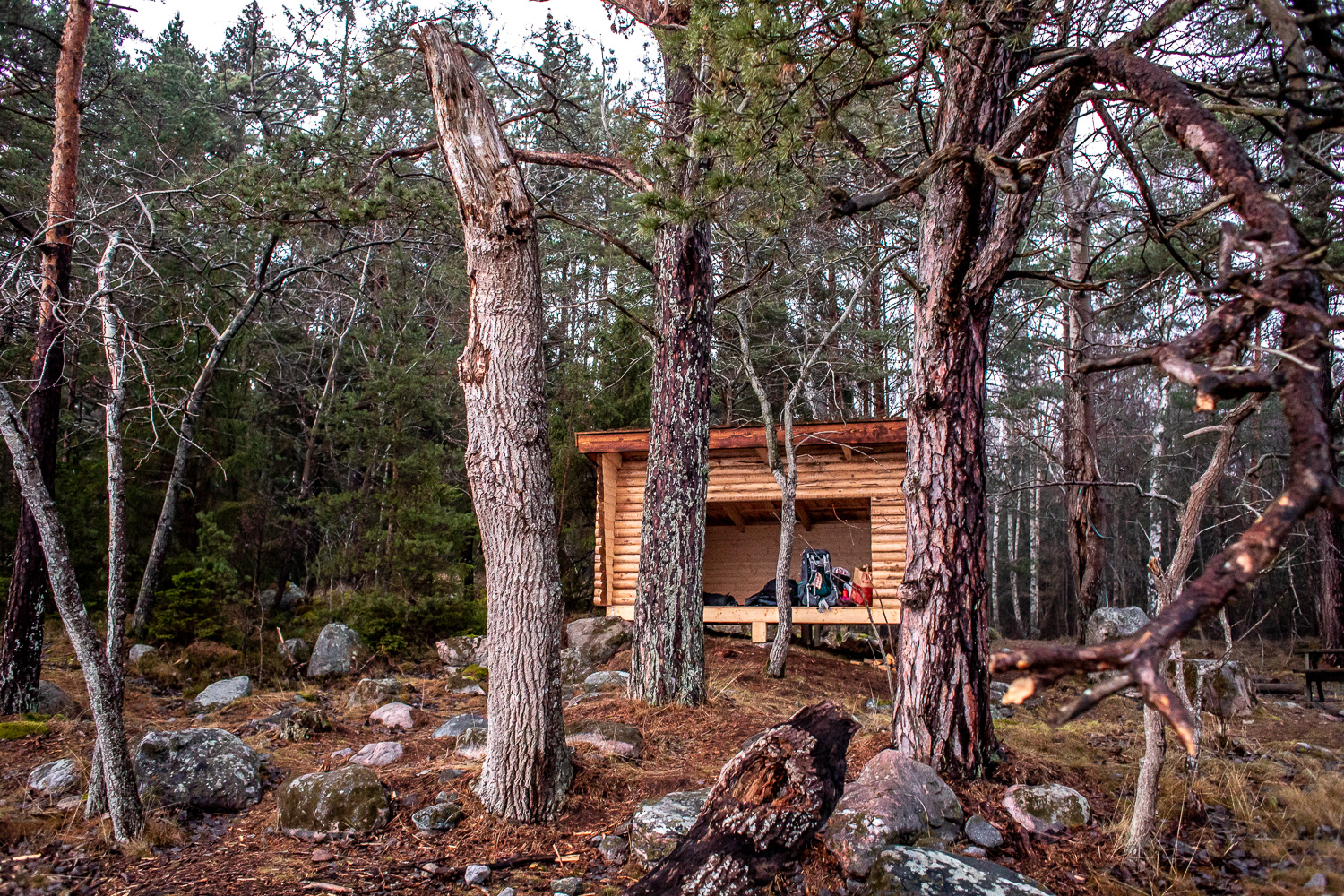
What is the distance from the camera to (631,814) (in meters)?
4.37

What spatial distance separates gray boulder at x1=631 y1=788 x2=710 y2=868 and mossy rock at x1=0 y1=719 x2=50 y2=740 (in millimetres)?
5573

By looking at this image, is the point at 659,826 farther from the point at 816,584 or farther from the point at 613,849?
the point at 816,584

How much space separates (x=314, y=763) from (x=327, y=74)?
15.0 m

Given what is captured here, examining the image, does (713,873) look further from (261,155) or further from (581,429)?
(581,429)

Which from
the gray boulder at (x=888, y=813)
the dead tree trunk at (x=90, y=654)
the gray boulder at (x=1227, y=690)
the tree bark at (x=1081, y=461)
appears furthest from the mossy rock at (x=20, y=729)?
the tree bark at (x=1081, y=461)

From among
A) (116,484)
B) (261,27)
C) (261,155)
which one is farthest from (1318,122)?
(261,27)

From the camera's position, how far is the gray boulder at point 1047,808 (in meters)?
3.97

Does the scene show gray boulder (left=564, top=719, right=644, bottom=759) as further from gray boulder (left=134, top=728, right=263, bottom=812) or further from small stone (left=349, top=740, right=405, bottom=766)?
gray boulder (left=134, top=728, right=263, bottom=812)

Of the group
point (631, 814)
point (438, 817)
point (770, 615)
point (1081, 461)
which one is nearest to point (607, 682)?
point (770, 615)

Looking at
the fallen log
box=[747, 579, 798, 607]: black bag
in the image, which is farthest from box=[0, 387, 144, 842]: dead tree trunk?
box=[747, 579, 798, 607]: black bag

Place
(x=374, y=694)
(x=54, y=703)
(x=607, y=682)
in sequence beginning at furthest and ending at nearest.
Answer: (x=607, y=682)
(x=374, y=694)
(x=54, y=703)

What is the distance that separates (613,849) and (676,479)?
3537 millimetres

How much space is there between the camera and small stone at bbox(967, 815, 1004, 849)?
382 cm

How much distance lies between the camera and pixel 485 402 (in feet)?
14.5
